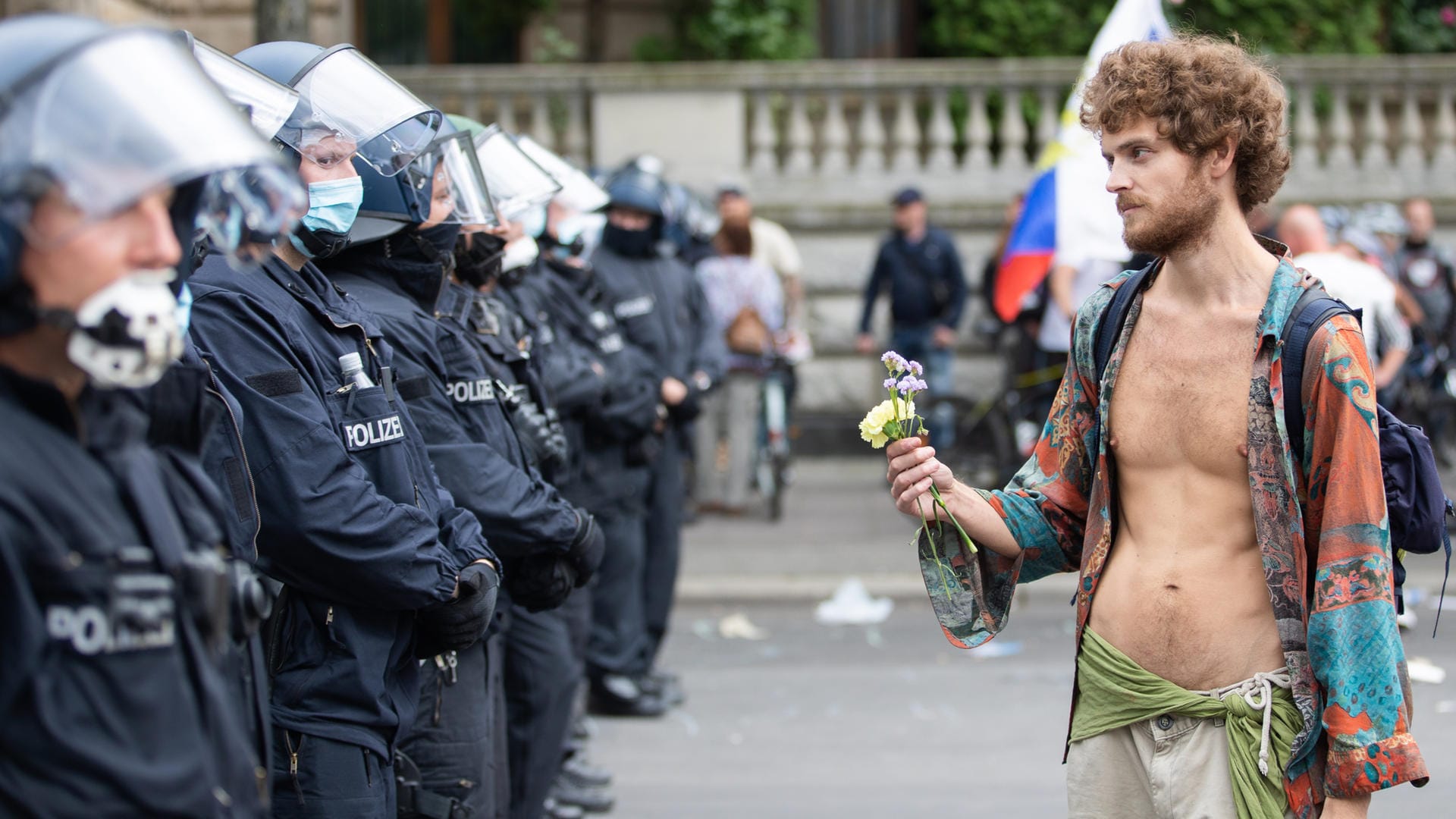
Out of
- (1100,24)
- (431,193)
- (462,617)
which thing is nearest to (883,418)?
(462,617)

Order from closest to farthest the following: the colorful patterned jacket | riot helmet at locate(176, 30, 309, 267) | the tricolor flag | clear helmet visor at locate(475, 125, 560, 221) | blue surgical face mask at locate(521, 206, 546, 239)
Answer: riot helmet at locate(176, 30, 309, 267) → the colorful patterned jacket → clear helmet visor at locate(475, 125, 560, 221) → blue surgical face mask at locate(521, 206, 546, 239) → the tricolor flag

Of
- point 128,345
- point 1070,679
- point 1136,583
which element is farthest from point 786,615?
point 128,345

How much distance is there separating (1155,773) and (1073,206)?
622 centimetres

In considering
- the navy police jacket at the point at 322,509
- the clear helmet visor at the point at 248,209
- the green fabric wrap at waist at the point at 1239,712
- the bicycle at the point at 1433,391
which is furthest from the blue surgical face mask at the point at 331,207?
the bicycle at the point at 1433,391

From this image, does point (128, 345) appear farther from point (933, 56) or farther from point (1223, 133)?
point (933, 56)

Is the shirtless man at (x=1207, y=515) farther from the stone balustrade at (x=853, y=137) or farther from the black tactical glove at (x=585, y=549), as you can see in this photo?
the stone balustrade at (x=853, y=137)

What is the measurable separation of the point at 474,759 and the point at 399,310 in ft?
3.63

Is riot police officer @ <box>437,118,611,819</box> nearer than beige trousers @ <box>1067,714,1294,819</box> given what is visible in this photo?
No

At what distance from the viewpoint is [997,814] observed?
5668mm

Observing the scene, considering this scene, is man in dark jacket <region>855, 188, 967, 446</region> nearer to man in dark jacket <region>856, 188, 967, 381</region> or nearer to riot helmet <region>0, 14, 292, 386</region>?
man in dark jacket <region>856, 188, 967, 381</region>

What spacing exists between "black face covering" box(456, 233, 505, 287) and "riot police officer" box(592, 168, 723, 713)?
2.41 m

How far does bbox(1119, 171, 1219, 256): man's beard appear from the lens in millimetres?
3068

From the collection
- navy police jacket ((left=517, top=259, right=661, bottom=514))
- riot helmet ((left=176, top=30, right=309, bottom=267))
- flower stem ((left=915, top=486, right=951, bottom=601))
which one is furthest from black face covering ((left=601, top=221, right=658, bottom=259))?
riot helmet ((left=176, top=30, right=309, bottom=267))

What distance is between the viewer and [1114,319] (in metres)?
3.28
